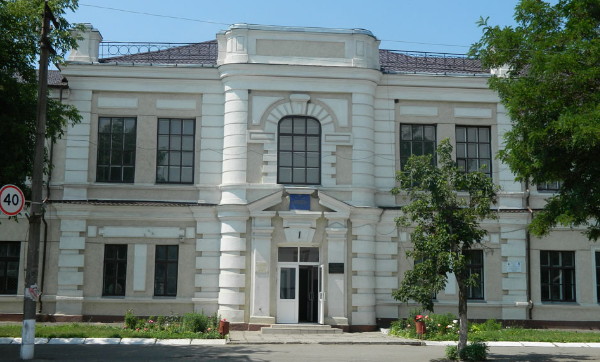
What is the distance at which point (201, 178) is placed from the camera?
80.2 feet

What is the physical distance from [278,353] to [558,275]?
41.1 ft

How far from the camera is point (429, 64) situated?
1082 inches

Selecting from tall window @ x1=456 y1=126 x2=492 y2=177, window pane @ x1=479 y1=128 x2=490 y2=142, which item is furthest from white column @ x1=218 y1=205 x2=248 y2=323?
window pane @ x1=479 y1=128 x2=490 y2=142

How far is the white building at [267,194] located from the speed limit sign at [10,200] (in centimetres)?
853

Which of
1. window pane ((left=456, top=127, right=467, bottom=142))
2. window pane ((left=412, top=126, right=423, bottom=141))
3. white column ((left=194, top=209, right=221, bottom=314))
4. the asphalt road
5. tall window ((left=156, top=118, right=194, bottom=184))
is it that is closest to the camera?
the asphalt road

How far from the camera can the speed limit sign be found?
1508cm

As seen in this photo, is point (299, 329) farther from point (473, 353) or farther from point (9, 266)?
point (9, 266)

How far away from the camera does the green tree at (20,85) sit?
17.0m

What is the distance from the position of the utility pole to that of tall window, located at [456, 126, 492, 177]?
1539cm

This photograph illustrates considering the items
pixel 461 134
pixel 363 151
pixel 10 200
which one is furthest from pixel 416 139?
pixel 10 200

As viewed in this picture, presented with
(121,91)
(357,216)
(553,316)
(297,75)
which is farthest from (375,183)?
(121,91)

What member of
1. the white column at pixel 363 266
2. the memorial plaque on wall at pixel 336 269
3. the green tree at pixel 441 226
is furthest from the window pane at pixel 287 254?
the green tree at pixel 441 226

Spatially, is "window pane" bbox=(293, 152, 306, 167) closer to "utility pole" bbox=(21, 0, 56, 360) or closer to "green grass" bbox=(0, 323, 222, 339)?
"green grass" bbox=(0, 323, 222, 339)

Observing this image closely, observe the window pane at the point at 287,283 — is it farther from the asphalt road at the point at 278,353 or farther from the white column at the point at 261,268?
the asphalt road at the point at 278,353
